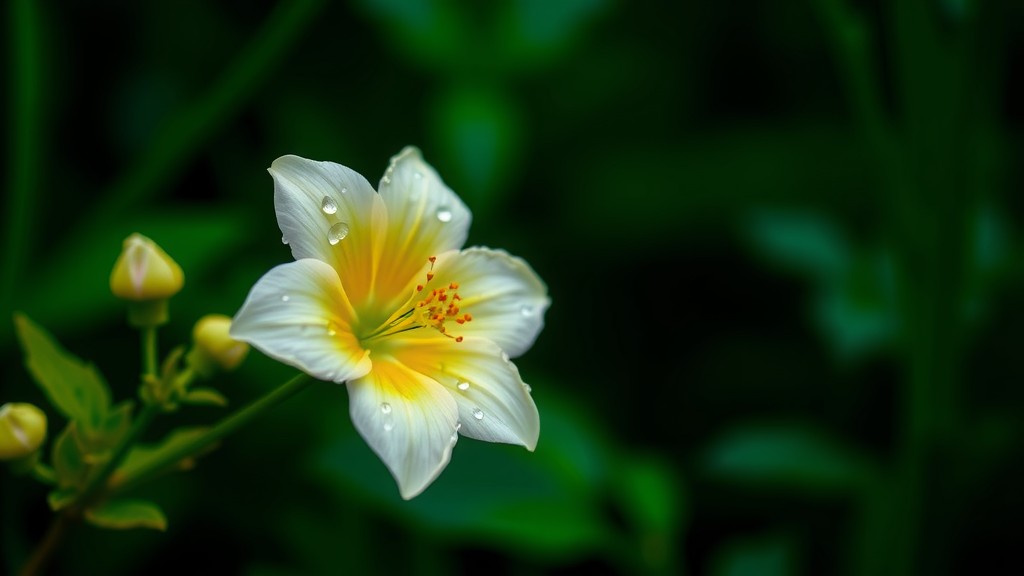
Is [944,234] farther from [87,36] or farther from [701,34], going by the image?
[87,36]

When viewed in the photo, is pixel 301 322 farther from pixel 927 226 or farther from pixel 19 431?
pixel 927 226

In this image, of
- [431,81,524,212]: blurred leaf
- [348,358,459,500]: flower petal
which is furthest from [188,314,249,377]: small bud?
[431,81,524,212]: blurred leaf

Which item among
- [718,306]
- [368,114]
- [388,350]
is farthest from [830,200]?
→ [388,350]

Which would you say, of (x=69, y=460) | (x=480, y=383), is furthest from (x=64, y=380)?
(x=480, y=383)

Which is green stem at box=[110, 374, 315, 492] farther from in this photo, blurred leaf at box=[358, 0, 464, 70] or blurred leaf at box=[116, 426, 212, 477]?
blurred leaf at box=[358, 0, 464, 70]

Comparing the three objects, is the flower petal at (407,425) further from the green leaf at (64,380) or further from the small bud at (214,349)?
the green leaf at (64,380)

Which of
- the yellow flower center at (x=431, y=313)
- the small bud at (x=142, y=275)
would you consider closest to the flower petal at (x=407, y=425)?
the yellow flower center at (x=431, y=313)

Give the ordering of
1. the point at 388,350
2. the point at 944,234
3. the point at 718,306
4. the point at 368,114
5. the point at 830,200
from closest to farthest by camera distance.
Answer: the point at 388,350
the point at 944,234
the point at 368,114
the point at 718,306
the point at 830,200
